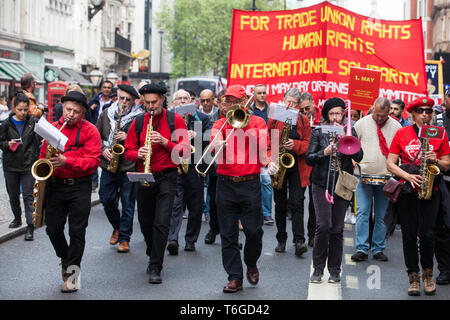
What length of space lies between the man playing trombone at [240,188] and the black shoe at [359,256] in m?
2.01

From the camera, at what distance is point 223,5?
66375 millimetres

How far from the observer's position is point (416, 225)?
7223 mm

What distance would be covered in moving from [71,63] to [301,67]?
35.5 m

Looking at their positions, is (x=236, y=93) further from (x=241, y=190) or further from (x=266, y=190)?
(x=266, y=190)

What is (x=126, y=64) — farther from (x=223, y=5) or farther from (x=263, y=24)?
(x=263, y=24)

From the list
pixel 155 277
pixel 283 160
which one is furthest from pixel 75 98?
pixel 283 160

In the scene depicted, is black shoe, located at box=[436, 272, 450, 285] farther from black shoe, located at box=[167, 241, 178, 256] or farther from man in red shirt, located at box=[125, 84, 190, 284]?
black shoe, located at box=[167, 241, 178, 256]

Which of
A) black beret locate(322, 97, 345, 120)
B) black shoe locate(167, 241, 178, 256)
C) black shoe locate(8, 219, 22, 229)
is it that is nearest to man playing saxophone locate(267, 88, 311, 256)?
black shoe locate(167, 241, 178, 256)

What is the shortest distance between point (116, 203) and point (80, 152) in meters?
2.32

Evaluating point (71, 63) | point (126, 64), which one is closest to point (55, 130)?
point (71, 63)

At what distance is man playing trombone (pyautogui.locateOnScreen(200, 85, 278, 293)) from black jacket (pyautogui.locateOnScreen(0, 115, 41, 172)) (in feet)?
12.1

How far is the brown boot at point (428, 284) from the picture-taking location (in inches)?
281

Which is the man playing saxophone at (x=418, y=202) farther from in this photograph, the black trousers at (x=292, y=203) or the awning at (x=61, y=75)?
the awning at (x=61, y=75)
